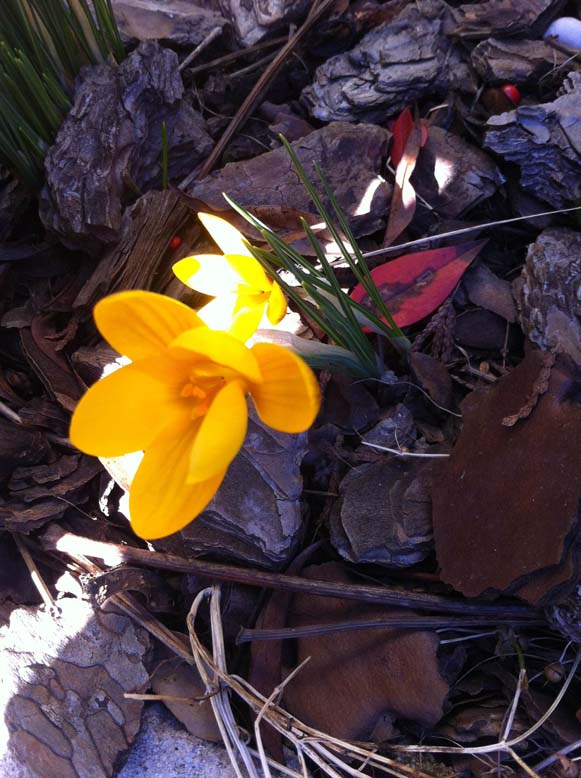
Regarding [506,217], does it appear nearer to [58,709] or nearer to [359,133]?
[359,133]

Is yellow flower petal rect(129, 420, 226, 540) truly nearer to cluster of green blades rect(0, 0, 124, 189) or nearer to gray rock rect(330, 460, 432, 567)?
gray rock rect(330, 460, 432, 567)

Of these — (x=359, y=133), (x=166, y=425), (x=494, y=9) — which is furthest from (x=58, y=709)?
(x=494, y=9)

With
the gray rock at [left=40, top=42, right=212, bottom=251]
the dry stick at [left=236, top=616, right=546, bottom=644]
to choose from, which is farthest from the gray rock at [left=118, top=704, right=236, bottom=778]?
the gray rock at [left=40, top=42, right=212, bottom=251]

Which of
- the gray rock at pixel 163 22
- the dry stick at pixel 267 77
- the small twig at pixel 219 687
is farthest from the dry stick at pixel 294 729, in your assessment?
the gray rock at pixel 163 22

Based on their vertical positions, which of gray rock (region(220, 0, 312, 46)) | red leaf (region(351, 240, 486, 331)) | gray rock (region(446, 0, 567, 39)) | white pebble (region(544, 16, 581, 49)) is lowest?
red leaf (region(351, 240, 486, 331))

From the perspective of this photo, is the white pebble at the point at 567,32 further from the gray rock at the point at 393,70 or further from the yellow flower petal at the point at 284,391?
the yellow flower petal at the point at 284,391

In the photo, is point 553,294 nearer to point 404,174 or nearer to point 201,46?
point 404,174
